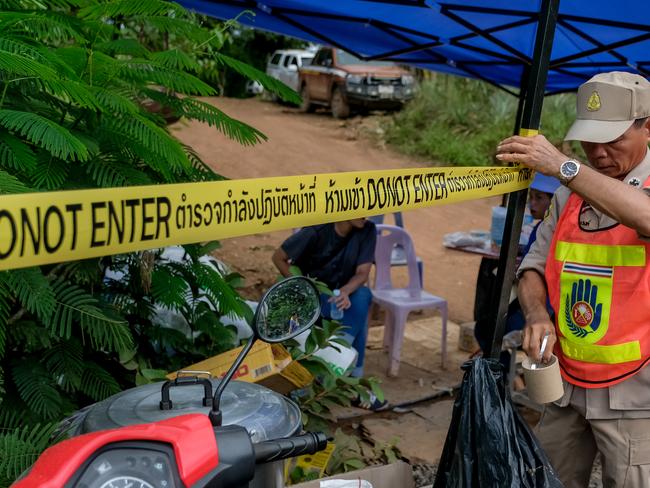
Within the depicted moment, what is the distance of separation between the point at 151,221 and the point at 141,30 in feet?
14.3

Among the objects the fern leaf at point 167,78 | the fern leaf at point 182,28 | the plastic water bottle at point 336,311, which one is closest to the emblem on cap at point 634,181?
the fern leaf at point 167,78

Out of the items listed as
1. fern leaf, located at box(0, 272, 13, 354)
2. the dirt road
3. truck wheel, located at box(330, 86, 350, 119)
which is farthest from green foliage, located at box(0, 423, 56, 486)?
truck wheel, located at box(330, 86, 350, 119)

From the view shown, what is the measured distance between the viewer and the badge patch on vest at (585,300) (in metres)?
2.33

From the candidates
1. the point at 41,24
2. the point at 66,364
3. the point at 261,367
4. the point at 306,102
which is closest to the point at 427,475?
the point at 261,367

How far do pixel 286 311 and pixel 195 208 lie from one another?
0.30 meters

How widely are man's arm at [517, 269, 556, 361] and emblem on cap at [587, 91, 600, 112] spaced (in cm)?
58

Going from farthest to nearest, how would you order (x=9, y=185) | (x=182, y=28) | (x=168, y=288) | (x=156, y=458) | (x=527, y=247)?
1. (x=527, y=247)
2. (x=168, y=288)
3. (x=182, y=28)
4. (x=9, y=185)
5. (x=156, y=458)

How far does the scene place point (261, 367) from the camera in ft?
9.95

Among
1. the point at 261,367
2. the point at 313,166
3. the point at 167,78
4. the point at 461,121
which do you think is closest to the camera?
the point at 167,78

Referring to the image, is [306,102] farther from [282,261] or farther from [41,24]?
[41,24]

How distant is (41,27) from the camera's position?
259 centimetres

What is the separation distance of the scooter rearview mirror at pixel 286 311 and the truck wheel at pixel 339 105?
17478mm

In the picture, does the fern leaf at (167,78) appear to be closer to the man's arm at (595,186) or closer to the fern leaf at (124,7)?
the fern leaf at (124,7)

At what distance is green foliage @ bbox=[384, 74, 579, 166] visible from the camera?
1463 centimetres
